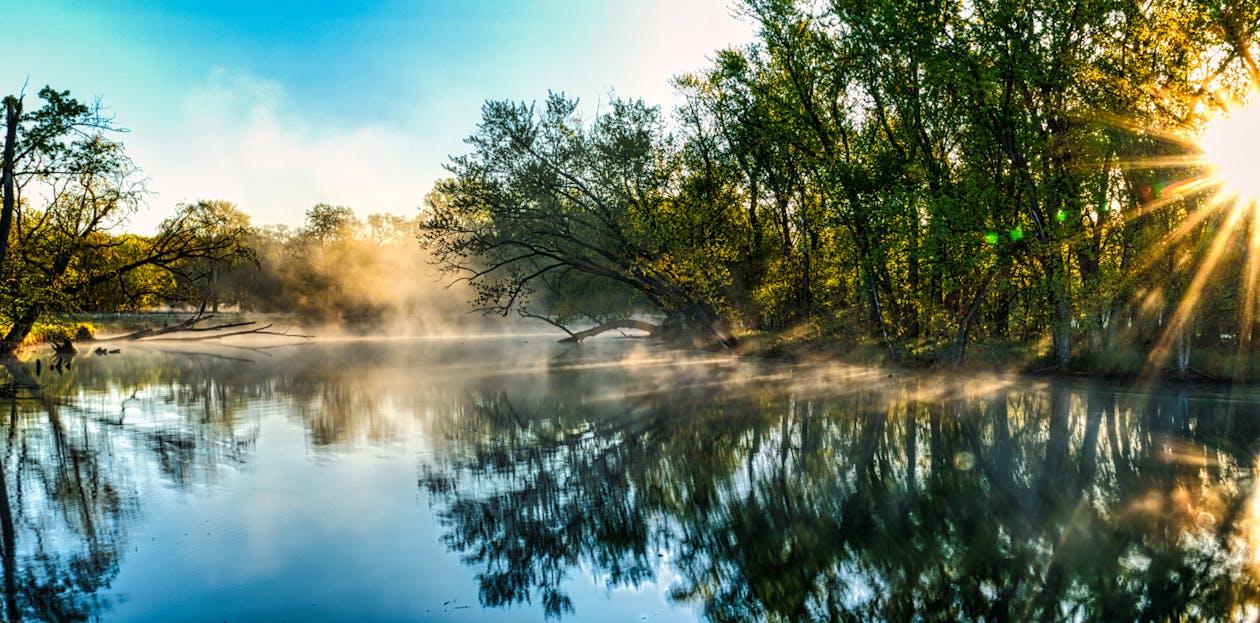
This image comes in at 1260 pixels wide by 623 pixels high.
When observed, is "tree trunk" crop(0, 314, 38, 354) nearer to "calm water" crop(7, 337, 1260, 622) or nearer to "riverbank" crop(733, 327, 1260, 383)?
"calm water" crop(7, 337, 1260, 622)

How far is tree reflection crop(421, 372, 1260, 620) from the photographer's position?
6.48 m

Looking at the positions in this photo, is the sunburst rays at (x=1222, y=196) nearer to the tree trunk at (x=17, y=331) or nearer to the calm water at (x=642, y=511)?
the calm water at (x=642, y=511)

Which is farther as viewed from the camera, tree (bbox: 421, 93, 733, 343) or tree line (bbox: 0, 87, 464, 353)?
tree (bbox: 421, 93, 733, 343)

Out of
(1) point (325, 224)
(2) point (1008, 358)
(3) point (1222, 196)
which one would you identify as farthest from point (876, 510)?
(1) point (325, 224)

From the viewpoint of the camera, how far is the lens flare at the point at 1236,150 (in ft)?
60.3

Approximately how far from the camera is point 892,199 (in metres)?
24.0

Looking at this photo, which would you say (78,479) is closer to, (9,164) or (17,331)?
(9,164)

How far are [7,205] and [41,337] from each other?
3381 cm

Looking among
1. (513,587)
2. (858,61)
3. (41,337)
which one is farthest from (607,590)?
(41,337)

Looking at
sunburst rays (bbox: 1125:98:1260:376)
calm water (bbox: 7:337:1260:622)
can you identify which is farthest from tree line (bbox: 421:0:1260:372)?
calm water (bbox: 7:337:1260:622)

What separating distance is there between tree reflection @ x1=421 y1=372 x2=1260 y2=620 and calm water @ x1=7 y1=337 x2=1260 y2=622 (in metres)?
0.04

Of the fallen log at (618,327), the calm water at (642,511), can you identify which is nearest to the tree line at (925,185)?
the fallen log at (618,327)

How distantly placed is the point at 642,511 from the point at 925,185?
20125mm

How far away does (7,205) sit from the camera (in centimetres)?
1580
